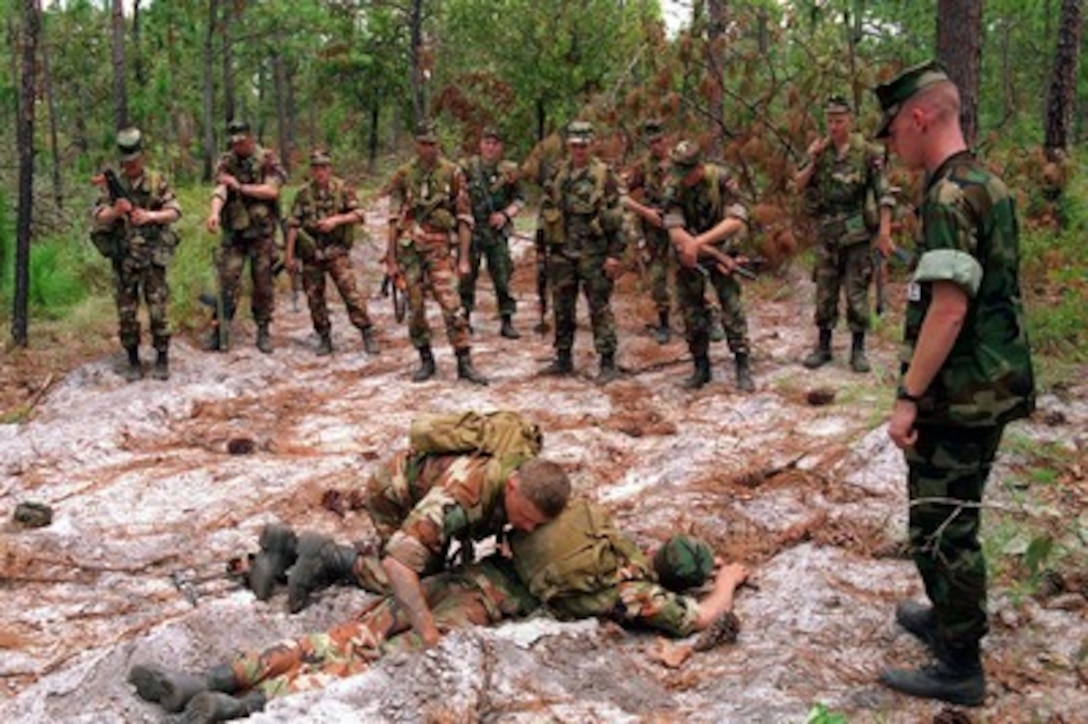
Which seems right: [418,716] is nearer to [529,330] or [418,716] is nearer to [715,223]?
[715,223]

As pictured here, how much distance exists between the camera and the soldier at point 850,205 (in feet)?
23.0

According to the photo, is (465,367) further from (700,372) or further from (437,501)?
(437,501)

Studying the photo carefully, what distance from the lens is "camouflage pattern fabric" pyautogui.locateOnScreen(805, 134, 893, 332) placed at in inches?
277

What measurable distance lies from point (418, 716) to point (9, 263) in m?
8.82

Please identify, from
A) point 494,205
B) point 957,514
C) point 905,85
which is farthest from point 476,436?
point 494,205

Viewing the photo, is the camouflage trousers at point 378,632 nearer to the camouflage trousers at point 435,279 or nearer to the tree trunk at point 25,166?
the camouflage trousers at point 435,279

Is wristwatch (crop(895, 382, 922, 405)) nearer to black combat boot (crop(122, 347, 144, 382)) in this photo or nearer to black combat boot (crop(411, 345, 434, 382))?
black combat boot (crop(411, 345, 434, 382))

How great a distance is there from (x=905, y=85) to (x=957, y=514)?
50.7 inches

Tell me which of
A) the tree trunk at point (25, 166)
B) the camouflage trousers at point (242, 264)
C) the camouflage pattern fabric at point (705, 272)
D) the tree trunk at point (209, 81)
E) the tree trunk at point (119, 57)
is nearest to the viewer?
the camouflage pattern fabric at point (705, 272)

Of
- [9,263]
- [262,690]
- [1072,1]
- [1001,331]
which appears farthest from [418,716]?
[1072,1]

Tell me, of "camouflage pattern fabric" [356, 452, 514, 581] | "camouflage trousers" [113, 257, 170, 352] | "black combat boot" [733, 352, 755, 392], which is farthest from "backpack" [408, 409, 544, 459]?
"camouflage trousers" [113, 257, 170, 352]

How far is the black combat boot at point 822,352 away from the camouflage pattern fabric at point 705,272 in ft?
1.86

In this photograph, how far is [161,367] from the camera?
796 cm

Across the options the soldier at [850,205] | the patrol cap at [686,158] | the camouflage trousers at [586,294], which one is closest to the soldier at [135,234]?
the camouflage trousers at [586,294]
